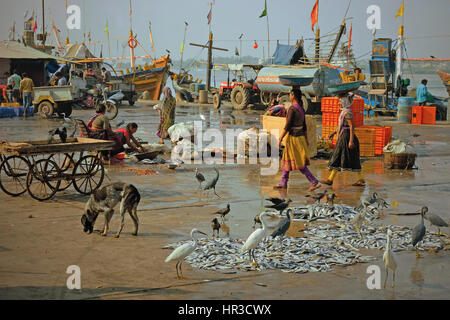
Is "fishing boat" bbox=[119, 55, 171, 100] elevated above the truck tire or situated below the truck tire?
above

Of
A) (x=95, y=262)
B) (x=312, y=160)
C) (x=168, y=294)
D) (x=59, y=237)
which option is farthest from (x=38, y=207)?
(x=312, y=160)

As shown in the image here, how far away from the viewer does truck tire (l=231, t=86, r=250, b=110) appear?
1118 inches

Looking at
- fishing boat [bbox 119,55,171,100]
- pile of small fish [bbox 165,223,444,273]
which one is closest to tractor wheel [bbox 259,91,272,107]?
fishing boat [bbox 119,55,171,100]

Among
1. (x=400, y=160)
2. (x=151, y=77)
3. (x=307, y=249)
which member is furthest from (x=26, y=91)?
(x=307, y=249)

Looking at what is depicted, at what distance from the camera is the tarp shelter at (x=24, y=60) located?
3022 centimetres

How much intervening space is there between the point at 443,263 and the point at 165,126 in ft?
32.7

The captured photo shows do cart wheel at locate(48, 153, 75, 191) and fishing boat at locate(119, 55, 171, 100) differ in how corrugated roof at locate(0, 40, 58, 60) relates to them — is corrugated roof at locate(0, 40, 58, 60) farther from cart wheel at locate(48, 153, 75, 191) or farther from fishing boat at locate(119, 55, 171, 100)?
cart wheel at locate(48, 153, 75, 191)

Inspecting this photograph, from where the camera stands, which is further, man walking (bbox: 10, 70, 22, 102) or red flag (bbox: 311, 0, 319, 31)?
red flag (bbox: 311, 0, 319, 31)

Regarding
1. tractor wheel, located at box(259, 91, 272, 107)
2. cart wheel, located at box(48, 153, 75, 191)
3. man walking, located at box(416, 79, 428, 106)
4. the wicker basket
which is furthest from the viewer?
tractor wheel, located at box(259, 91, 272, 107)

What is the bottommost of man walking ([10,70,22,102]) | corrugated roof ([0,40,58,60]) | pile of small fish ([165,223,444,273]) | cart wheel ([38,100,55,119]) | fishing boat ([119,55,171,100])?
pile of small fish ([165,223,444,273])

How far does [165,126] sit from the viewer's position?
1502 cm

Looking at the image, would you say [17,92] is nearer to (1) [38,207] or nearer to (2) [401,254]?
(1) [38,207]

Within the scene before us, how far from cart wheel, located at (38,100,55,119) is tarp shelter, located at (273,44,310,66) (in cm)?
1119

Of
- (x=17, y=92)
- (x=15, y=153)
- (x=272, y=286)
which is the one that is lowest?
(x=272, y=286)
